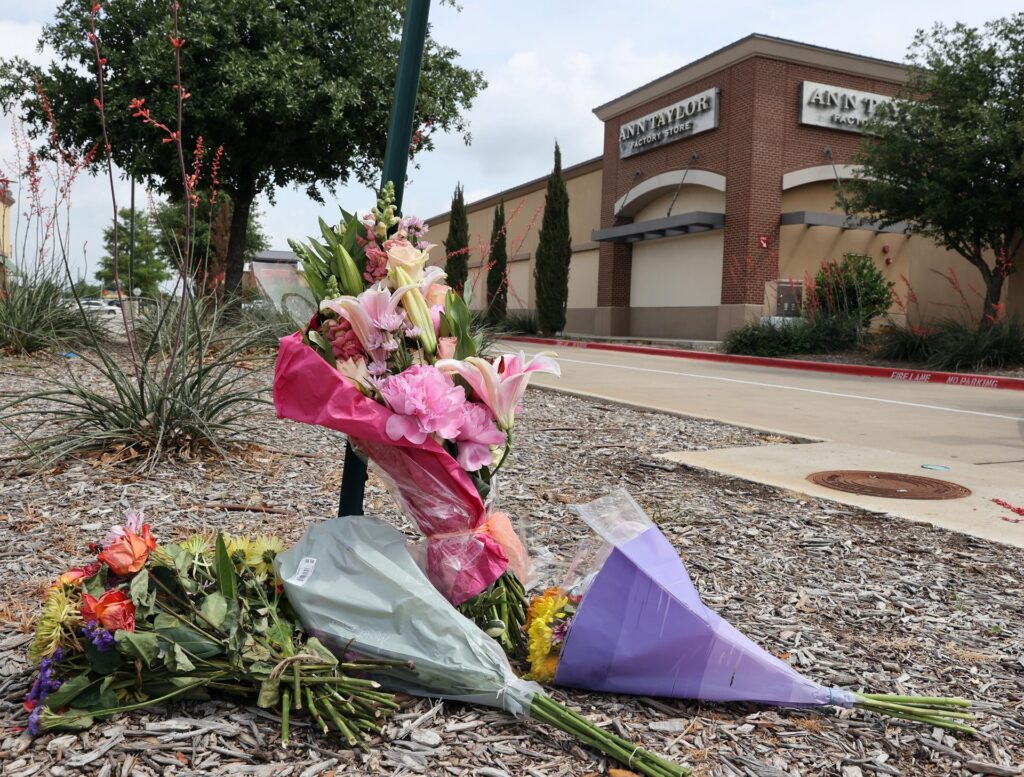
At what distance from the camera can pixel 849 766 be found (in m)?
1.96

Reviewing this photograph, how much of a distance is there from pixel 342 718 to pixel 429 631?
0.27 metres

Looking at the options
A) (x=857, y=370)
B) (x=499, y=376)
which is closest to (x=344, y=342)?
(x=499, y=376)

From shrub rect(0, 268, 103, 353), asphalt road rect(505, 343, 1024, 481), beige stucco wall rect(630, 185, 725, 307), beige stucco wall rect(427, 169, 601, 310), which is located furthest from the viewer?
beige stucco wall rect(427, 169, 601, 310)

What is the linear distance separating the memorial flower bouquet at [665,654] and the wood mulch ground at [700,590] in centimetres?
5

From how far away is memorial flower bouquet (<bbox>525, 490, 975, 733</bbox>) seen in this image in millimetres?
2141

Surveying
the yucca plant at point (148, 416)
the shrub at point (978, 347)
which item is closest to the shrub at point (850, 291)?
the shrub at point (978, 347)

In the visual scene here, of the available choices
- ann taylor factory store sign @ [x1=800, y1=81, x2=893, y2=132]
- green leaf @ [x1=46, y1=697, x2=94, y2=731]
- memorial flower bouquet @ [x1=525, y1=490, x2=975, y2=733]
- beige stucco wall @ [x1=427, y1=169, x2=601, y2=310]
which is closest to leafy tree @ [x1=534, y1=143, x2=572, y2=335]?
beige stucco wall @ [x1=427, y1=169, x2=601, y2=310]

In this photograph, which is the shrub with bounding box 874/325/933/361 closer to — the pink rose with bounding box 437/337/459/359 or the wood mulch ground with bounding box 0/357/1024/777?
the wood mulch ground with bounding box 0/357/1024/777

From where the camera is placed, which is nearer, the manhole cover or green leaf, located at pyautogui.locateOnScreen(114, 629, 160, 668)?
green leaf, located at pyautogui.locateOnScreen(114, 629, 160, 668)

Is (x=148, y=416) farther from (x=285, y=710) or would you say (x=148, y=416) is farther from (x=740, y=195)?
(x=740, y=195)

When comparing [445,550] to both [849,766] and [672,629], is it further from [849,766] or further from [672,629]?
[849,766]

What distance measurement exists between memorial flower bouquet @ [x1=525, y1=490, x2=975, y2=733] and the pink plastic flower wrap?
0.27 meters

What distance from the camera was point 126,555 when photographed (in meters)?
2.07

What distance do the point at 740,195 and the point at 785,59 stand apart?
364 cm
